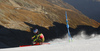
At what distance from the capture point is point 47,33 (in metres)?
84.1

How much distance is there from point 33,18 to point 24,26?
65.5ft

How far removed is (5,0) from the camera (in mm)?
94875

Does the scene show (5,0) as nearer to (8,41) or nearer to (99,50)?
(8,41)

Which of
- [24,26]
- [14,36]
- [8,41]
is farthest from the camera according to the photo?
[24,26]

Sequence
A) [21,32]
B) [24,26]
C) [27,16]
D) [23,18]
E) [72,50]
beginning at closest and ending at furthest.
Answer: [72,50] → [21,32] → [24,26] → [23,18] → [27,16]

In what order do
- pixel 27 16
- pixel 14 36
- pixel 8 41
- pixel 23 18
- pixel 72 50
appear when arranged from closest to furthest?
pixel 72 50, pixel 8 41, pixel 14 36, pixel 23 18, pixel 27 16

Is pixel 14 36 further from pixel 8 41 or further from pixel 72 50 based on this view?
pixel 72 50

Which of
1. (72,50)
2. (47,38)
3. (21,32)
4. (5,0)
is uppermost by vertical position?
(5,0)

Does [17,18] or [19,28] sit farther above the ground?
[17,18]

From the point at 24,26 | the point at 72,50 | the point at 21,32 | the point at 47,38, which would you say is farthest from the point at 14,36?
the point at 72,50

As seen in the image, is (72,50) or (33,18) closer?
(72,50)

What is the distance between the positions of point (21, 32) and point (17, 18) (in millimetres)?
14675

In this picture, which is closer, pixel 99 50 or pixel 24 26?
pixel 99 50

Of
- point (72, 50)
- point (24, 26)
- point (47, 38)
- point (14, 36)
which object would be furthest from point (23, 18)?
point (72, 50)
